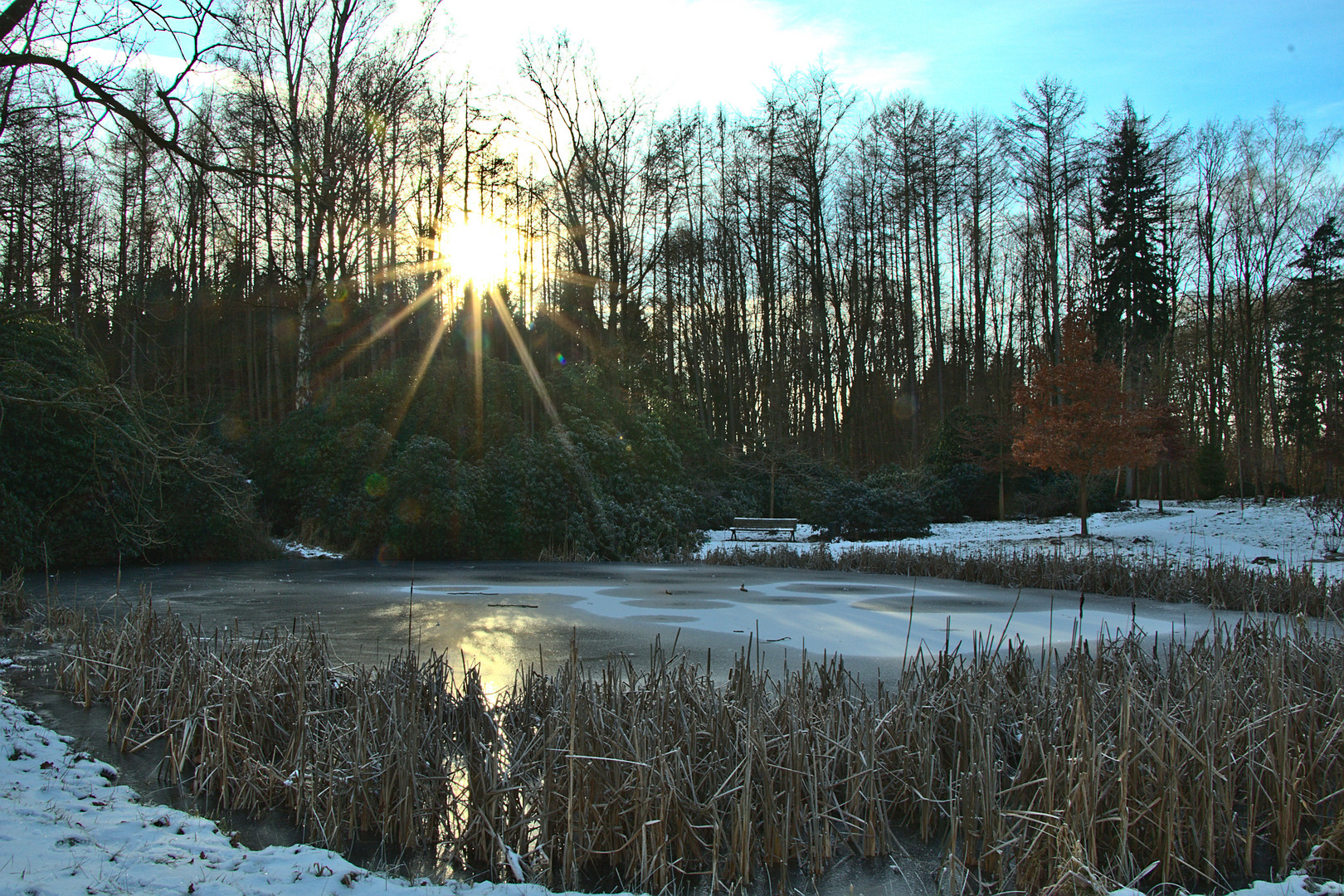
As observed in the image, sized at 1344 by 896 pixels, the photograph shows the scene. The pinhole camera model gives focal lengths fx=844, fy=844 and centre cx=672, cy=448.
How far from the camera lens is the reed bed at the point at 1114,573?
8.97 m

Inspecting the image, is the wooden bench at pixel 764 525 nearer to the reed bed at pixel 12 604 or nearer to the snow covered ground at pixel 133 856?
the reed bed at pixel 12 604

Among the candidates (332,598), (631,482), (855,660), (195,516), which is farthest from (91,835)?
(631,482)

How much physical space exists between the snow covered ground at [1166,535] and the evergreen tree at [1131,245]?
8.30 metres

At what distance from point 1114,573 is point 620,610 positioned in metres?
6.72

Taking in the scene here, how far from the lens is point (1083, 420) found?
18.5 meters

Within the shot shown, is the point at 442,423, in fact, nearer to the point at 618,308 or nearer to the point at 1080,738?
the point at 618,308

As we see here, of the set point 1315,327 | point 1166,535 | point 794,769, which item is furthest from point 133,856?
point 1315,327

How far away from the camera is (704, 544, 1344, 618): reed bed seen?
29.4 ft

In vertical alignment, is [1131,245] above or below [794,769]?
above

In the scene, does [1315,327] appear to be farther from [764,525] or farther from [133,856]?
[133,856]

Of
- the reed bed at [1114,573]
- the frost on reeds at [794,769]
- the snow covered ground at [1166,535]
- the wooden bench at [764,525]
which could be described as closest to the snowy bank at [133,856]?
the frost on reeds at [794,769]

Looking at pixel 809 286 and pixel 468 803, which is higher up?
pixel 809 286

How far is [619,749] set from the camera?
3.65 metres

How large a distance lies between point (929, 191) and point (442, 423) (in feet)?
66.7
